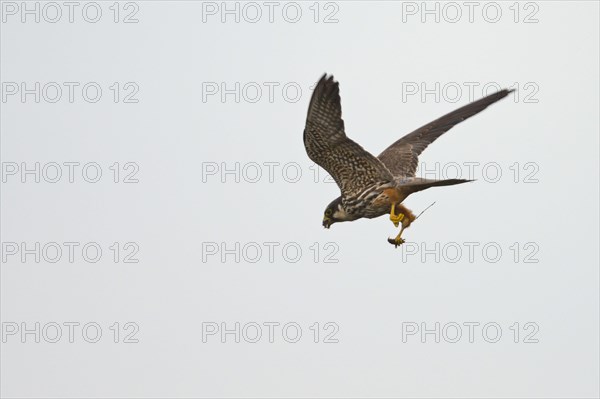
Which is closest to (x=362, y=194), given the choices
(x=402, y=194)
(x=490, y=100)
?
(x=402, y=194)

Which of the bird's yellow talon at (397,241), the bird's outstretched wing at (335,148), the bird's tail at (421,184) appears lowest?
the bird's yellow talon at (397,241)

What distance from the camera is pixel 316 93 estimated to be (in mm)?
13539

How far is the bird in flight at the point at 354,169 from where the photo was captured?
1386 cm

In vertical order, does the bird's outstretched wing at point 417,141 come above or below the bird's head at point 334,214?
above

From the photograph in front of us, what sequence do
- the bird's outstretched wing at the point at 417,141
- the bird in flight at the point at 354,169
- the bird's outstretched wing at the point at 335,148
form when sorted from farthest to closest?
the bird's outstretched wing at the point at 417,141 < the bird in flight at the point at 354,169 < the bird's outstretched wing at the point at 335,148

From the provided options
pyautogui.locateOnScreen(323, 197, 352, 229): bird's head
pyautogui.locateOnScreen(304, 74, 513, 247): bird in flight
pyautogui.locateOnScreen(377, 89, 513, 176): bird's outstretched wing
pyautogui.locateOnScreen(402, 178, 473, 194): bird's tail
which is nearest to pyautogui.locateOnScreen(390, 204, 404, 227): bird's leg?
pyautogui.locateOnScreen(304, 74, 513, 247): bird in flight

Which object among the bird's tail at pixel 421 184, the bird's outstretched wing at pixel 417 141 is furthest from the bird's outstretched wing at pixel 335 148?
the bird's outstretched wing at pixel 417 141

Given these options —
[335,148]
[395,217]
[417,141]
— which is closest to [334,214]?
[395,217]

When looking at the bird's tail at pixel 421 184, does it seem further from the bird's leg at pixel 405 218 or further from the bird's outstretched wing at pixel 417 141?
the bird's outstretched wing at pixel 417 141

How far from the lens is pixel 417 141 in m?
17.8

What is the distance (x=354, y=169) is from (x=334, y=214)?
1296mm

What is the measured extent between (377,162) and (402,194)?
659mm

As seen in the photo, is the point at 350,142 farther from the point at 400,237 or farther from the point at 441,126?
the point at 441,126

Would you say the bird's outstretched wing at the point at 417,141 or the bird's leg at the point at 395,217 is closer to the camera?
the bird's leg at the point at 395,217
